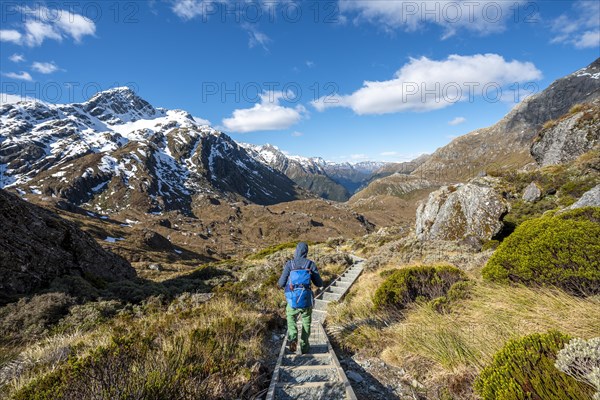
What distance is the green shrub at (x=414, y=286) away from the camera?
8.07m

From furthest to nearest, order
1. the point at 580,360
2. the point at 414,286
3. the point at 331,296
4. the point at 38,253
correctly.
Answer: the point at 38,253 → the point at 331,296 → the point at 414,286 → the point at 580,360

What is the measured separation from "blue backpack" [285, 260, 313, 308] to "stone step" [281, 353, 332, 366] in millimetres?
1046

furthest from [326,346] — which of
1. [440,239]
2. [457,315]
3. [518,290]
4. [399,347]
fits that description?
[440,239]

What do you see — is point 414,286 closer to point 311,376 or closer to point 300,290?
point 300,290

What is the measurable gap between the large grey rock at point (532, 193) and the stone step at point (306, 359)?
2269 centimetres

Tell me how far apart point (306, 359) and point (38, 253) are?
47.7 feet

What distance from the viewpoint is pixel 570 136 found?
26.1m

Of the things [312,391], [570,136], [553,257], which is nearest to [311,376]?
[312,391]

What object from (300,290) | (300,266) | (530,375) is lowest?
(530,375)

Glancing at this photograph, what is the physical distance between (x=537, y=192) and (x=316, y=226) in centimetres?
12733

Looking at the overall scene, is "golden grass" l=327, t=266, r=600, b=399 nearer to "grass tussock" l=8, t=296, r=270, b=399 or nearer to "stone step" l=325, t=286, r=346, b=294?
"grass tussock" l=8, t=296, r=270, b=399

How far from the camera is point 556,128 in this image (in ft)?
91.9

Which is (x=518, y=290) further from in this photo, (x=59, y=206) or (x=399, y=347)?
(x=59, y=206)

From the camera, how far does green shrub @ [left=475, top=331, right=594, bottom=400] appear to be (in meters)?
2.86
